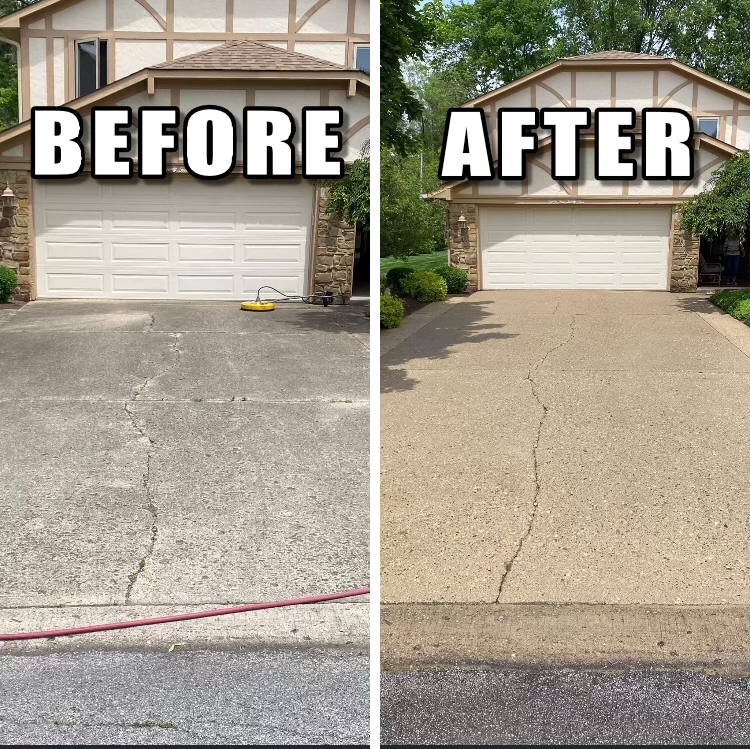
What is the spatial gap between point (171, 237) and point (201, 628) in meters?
11.1

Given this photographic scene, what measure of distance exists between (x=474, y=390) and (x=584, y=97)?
10.4 feet

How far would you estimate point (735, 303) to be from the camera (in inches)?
431

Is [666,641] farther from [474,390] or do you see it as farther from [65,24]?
[65,24]

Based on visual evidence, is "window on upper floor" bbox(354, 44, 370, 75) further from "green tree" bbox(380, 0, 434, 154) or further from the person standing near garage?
the person standing near garage

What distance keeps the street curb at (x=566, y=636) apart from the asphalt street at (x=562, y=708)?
0.28 feet

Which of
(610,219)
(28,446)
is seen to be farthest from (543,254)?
(28,446)

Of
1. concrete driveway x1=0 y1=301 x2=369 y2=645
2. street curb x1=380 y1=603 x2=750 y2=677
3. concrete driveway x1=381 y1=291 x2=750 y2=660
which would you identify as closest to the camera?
street curb x1=380 y1=603 x2=750 y2=677

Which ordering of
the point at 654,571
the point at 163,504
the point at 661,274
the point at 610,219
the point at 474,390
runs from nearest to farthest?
the point at 654,571, the point at 163,504, the point at 474,390, the point at 610,219, the point at 661,274

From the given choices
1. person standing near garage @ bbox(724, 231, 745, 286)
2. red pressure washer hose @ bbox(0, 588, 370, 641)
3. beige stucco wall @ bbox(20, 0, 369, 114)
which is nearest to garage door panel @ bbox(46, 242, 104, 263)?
beige stucco wall @ bbox(20, 0, 369, 114)

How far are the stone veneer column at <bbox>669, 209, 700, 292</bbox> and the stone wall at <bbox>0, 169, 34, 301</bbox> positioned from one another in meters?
9.28

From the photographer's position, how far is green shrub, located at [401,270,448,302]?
11484 millimetres

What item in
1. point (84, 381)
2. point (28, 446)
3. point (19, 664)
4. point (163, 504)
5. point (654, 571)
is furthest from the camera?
point (84, 381)

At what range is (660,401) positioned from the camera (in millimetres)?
7152

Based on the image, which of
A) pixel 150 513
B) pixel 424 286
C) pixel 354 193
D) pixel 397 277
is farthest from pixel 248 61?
pixel 150 513
